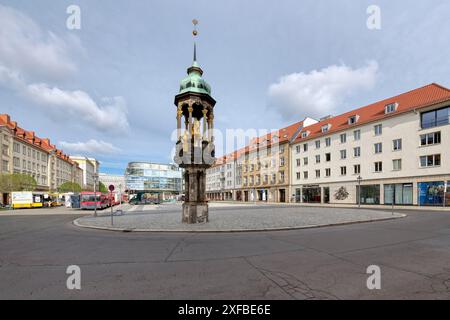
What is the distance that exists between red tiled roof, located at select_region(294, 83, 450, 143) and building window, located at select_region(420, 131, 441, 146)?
363 cm

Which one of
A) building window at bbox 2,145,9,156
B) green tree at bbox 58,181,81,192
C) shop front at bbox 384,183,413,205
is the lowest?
green tree at bbox 58,181,81,192

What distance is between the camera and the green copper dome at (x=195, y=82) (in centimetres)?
1310

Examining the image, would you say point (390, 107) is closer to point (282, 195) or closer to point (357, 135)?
point (357, 135)

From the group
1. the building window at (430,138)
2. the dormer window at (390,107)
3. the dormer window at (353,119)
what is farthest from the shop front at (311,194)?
the building window at (430,138)

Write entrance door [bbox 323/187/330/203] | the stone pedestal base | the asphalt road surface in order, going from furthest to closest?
1. entrance door [bbox 323/187/330/203]
2. the stone pedestal base
3. the asphalt road surface

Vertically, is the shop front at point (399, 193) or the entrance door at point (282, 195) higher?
the shop front at point (399, 193)

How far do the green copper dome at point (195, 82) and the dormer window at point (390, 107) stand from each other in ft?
100

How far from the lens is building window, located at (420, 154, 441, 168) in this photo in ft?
85.8

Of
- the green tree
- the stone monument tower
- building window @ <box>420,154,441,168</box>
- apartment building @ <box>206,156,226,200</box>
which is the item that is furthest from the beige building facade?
building window @ <box>420,154,441,168</box>

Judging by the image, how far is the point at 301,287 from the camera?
13.3 feet

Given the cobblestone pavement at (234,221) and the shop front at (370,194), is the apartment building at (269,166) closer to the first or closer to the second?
the shop front at (370,194)

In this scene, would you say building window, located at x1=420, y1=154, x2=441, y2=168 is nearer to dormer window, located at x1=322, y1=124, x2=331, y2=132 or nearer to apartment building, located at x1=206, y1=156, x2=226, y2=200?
dormer window, located at x1=322, y1=124, x2=331, y2=132

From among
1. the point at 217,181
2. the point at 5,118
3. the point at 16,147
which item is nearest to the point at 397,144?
Result: the point at 217,181
